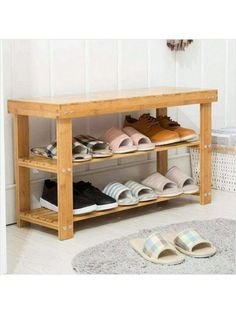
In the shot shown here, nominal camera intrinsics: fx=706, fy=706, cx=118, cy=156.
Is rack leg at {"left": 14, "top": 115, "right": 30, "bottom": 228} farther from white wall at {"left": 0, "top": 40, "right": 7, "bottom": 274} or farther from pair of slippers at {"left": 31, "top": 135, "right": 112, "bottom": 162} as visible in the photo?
white wall at {"left": 0, "top": 40, "right": 7, "bottom": 274}

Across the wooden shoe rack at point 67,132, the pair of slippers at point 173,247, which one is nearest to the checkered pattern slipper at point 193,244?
the pair of slippers at point 173,247

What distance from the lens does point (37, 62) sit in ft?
9.94

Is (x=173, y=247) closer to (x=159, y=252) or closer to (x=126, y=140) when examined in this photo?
(x=159, y=252)

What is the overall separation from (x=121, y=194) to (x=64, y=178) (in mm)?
406

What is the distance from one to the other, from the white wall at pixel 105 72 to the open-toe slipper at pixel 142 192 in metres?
0.28

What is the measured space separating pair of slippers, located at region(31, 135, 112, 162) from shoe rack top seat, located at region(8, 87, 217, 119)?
0.16 m

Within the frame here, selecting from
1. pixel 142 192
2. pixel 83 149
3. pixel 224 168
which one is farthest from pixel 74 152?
pixel 224 168

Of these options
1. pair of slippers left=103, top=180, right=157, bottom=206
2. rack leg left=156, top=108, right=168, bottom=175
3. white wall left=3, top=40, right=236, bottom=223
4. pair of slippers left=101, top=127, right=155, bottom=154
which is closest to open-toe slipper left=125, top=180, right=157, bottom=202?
pair of slippers left=103, top=180, right=157, bottom=206

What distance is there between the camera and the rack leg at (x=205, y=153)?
3.28 meters

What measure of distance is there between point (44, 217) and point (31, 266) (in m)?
0.46

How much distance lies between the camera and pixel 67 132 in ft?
8.82
